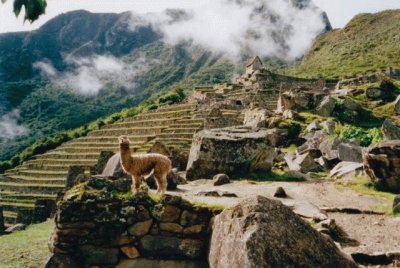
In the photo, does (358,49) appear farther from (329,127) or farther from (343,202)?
(343,202)

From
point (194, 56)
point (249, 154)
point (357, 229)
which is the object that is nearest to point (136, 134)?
point (249, 154)

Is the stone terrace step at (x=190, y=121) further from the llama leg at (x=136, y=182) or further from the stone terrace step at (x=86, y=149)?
the llama leg at (x=136, y=182)

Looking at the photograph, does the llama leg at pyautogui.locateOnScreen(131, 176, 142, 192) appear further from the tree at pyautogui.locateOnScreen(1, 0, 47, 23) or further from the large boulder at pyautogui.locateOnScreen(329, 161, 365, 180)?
the large boulder at pyautogui.locateOnScreen(329, 161, 365, 180)

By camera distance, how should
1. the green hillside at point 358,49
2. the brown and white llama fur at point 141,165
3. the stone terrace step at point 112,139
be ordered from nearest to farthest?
the brown and white llama fur at point 141,165, the stone terrace step at point 112,139, the green hillside at point 358,49

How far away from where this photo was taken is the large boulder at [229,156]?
1416cm

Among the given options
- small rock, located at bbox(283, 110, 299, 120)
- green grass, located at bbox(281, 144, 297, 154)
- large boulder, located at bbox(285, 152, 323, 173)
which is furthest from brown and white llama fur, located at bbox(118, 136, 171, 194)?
small rock, located at bbox(283, 110, 299, 120)

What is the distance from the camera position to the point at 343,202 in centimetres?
991

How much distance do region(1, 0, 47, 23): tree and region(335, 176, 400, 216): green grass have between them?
7.53m

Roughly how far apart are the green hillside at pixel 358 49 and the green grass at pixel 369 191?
6471 cm

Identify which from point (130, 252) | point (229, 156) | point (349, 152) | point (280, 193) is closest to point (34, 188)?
point (229, 156)

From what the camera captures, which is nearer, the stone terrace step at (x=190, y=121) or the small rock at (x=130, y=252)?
the small rock at (x=130, y=252)

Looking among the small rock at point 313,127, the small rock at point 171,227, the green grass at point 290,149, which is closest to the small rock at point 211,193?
the small rock at point 171,227

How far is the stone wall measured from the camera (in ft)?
22.3

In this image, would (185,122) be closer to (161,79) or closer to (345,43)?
(345,43)
